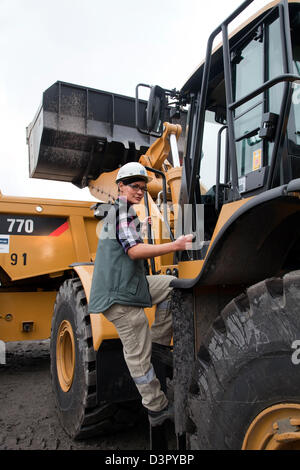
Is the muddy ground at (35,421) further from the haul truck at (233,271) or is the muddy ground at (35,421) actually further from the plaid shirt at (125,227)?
the plaid shirt at (125,227)

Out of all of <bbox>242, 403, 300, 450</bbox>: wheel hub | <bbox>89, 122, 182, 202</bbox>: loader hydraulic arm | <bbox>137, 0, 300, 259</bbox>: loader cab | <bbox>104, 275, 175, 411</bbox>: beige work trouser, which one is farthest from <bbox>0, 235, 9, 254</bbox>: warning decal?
<bbox>242, 403, 300, 450</bbox>: wheel hub

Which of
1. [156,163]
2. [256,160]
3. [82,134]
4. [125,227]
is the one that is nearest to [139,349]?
[125,227]

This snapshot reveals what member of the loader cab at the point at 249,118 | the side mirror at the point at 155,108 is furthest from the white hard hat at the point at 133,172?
the side mirror at the point at 155,108

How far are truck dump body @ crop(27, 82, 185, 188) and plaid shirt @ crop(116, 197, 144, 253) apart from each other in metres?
2.94

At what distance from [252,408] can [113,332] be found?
1440 millimetres

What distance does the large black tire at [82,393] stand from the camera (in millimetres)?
2934

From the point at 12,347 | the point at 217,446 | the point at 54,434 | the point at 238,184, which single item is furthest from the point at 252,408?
the point at 12,347

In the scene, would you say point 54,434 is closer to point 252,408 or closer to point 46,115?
point 252,408

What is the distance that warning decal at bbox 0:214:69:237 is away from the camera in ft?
16.1

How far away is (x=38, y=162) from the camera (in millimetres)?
5340

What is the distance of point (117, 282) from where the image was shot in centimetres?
237

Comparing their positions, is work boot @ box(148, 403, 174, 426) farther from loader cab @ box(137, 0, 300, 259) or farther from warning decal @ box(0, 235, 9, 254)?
warning decal @ box(0, 235, 9, 254)

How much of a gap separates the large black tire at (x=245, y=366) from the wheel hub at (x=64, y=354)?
1.89 metres

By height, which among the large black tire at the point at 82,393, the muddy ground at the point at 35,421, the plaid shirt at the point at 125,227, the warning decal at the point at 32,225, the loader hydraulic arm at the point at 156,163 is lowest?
the muddy ground at the point at 35,421
